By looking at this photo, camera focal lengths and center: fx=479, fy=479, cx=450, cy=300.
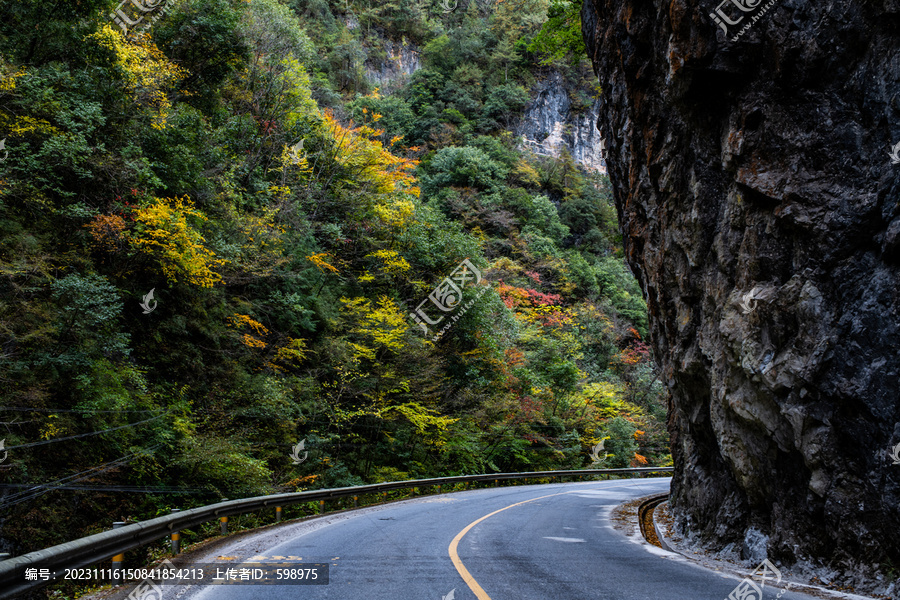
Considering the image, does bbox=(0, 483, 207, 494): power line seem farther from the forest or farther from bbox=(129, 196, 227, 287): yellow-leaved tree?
bbox=(129, 196, 227, 287): yellow-leaved tree

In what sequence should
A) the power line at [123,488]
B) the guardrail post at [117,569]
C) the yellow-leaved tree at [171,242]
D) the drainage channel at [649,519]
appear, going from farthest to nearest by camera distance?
the yellow-leaved tree at [171,242] < the drainage channel at [649,519] < the power line at [123,488] < the guardrail post at [117,569]

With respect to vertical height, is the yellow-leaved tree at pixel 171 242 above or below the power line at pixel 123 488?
above

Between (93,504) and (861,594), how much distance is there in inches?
465

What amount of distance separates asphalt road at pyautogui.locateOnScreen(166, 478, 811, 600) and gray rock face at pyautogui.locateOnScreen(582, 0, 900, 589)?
4.65 feet

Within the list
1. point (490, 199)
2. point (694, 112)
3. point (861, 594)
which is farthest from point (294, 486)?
point (490, 199)

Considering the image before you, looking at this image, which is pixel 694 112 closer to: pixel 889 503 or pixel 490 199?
pixel 889 503

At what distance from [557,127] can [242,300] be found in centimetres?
4176

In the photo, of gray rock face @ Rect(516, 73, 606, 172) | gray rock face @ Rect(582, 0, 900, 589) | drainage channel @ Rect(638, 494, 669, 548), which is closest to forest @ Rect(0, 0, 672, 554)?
gray rock face @ Rect(582, 0, 900, 589)

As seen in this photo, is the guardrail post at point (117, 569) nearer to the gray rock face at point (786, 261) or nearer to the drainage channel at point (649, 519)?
the gray rock face at point (786, 261)

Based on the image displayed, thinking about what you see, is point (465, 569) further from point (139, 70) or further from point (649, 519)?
point (139, 70)

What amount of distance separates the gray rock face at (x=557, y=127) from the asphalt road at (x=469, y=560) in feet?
139

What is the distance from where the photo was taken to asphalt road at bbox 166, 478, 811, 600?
4.73 metres

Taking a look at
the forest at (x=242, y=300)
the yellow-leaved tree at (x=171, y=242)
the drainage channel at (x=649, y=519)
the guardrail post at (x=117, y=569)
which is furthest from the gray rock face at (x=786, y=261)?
the yellow-leaved tree at (x=171, y=242)

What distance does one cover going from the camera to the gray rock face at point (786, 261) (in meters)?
5.53
